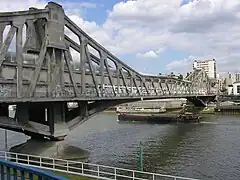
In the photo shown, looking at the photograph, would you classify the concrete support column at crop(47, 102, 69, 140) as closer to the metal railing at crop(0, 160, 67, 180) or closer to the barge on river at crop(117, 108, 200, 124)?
the metal railing at crop(0, 160, 67, 180)

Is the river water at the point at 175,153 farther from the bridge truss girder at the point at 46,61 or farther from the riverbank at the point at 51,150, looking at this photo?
the bridge truss girder at the point at 46,61

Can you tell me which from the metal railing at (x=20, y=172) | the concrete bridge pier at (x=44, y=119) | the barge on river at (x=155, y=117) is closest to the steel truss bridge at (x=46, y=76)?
the concrete bridge pier at (x=44, y=119)

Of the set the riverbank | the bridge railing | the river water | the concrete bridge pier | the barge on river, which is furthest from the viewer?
the barge on river

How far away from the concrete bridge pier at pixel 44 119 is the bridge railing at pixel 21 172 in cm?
2617

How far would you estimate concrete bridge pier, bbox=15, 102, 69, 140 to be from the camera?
3475 centimetres

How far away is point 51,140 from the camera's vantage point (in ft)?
127

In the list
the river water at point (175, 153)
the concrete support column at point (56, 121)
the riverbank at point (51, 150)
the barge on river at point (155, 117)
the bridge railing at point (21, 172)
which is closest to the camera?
the bridge railing at point (21, 172)

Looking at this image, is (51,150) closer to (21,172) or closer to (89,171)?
(89,171)

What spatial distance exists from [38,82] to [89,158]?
37.0 ft

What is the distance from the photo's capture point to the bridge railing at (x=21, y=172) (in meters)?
7.52

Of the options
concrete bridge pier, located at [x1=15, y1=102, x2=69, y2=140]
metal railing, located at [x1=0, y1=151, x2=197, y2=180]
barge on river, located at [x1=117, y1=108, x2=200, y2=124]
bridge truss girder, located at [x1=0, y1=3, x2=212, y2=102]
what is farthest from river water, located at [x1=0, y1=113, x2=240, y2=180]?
barge on river, located at [x1=117, y1=108, x2=200, y2=124]

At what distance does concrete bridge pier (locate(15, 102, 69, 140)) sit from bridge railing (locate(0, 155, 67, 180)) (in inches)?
1030

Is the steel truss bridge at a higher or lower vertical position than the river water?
higher

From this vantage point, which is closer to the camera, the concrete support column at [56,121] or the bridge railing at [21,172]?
the bridge railing at [21,172]
